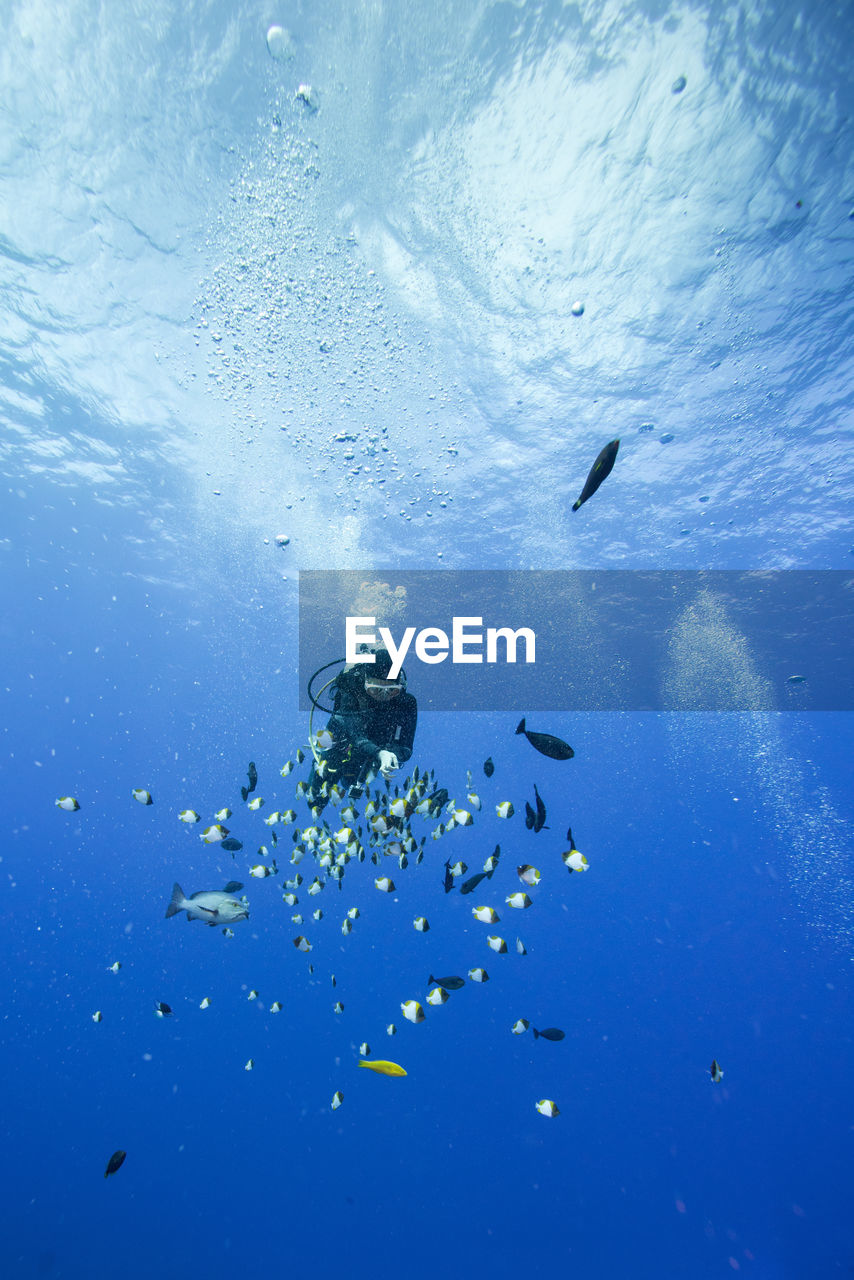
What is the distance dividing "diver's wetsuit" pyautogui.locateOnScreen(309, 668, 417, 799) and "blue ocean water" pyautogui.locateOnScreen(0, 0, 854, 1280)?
363 inches

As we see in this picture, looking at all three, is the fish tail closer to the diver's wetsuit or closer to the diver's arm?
the diver's wetsuit

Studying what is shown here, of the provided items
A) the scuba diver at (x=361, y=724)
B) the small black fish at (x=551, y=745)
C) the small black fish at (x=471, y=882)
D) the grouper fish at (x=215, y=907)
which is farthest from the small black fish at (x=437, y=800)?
the grouper fish at (x=215, y=907)

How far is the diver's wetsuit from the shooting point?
22.1ft

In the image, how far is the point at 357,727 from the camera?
6.85 meters

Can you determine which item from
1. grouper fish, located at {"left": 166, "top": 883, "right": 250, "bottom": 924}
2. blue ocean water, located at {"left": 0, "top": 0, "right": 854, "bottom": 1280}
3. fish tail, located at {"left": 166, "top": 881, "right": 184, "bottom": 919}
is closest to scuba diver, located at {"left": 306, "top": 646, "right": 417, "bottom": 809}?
grouper fish, located at {"left": 166, "top": 883, "right": 250, "bottom": 924}

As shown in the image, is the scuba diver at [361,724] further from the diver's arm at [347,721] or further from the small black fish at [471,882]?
the small black fish at [471,882]

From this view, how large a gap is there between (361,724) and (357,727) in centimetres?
8

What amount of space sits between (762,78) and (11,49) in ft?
40.8

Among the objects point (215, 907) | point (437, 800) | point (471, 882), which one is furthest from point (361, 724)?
point (215, 907)

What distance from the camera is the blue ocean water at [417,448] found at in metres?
8.26

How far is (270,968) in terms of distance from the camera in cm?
6819

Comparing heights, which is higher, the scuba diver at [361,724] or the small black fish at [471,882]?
the scuba diver at [361,724]

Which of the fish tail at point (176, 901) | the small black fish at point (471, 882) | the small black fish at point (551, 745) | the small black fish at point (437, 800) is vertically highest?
the small black fish at point (551, 745)

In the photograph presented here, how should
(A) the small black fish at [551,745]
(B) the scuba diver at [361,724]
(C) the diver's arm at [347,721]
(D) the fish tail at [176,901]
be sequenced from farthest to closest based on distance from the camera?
(D) the fish tail at [176,901]
(C) the diver's arm at [347,721]
(B) the scuba diver at [361,724]
(A) the small black fish at [551,745]
